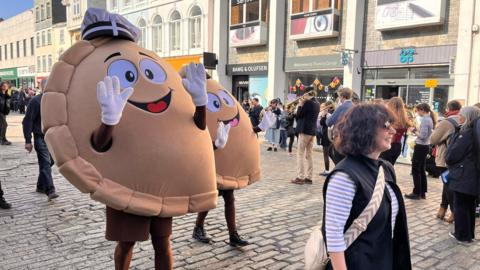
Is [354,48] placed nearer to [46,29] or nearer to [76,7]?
[76,7]

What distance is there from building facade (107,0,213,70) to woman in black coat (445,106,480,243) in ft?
68.9

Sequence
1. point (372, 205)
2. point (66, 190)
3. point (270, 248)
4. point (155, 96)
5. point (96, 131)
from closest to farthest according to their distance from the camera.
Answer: point (372, 205) → point (96, 131) → point (155, 96) → point (270, 248) → point (66, 190)

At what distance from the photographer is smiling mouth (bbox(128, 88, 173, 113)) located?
8.94ft

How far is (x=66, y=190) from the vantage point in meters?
6.93

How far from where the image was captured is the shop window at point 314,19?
59.1 ft

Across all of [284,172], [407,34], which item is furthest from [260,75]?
[284,172]

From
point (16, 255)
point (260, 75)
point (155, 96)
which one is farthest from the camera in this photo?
point (260, 75)

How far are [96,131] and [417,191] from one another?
6.05 m

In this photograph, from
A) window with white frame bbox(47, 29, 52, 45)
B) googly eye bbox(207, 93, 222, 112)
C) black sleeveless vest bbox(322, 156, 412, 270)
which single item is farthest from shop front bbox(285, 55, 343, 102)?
window with white frame bbox(47, 29, 52, 45)

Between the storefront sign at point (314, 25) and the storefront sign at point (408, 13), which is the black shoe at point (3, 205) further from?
the storefront sign at point (314, 25)

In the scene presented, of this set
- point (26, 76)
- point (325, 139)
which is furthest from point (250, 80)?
point (26, 76)

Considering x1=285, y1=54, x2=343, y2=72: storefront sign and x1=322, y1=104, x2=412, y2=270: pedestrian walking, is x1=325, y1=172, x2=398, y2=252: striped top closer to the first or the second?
x1=322, y1=104, x2=412, y2=270: pedestrian walking

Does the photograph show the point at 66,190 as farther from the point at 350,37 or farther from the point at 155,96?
the point at 350,37

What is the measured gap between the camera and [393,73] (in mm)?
16297
